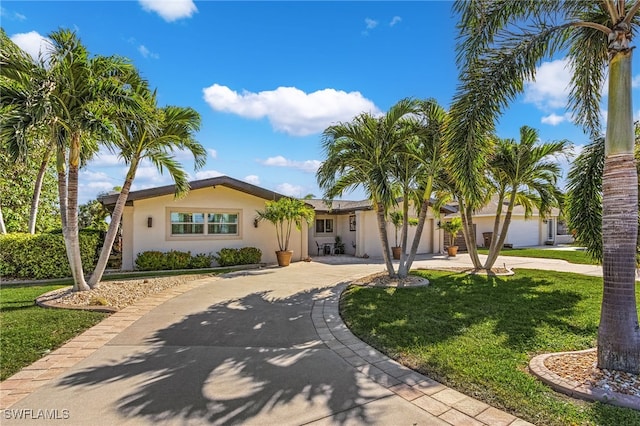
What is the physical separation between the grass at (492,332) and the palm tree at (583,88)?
46.5 inches

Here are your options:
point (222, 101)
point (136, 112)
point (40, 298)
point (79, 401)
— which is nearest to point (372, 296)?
point (79, 401)

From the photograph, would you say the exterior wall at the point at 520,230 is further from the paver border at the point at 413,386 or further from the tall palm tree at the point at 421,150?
the paver border at the point at 413,386

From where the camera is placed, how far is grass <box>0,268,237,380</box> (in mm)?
4684

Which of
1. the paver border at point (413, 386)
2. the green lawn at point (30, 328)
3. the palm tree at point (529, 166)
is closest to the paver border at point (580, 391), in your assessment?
the paver border at point (413, 386)

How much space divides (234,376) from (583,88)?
25.1 ft

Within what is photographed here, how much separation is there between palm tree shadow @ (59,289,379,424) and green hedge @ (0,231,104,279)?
8.51 metres

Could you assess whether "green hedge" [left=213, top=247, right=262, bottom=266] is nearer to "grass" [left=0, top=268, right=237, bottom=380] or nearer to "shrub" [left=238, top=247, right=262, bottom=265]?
"shrub" [left=238, top=247, right=262, bottom=265]

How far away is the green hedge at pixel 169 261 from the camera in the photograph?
13.5 m

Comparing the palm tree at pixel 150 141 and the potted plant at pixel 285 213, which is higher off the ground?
the palm tree at pixel 150 141

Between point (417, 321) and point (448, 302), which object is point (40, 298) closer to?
point (417, 321)

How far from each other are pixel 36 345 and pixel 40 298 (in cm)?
375

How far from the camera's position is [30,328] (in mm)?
5906

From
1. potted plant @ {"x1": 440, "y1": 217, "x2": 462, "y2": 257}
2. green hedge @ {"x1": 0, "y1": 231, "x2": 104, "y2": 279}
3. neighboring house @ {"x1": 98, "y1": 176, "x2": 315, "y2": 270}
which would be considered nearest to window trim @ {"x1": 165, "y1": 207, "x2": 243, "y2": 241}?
neighboring house @ {"x1": 98, "y1": 176, "x2": 315, "y2": 270}

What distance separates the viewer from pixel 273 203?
1489 cm
